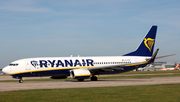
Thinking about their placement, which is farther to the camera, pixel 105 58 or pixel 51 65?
pixel 105 58

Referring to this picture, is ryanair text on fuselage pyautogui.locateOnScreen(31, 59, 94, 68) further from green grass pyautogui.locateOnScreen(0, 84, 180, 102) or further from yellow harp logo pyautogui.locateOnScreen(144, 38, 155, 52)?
green grass pyautogui.locateOnScreen(0, 84, 180, 102)

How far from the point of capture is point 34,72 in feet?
140

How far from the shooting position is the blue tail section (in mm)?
51969

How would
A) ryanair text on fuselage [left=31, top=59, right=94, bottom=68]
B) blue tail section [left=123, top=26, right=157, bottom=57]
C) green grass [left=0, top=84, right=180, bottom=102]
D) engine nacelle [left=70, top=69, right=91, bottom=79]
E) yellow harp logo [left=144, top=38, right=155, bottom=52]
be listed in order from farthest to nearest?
yellow harp logo [left=144, top=38, right=155, bottom=52], blue tail section [left=123, top=26, right=157, bottom=57], ryanair text on fuselage [left=31, top=59, right=94, bottom=68], engine nacelle [left=70, top=69, right=91, bottom=79], green grass [left=0, top=84, right=180, bottom=102]

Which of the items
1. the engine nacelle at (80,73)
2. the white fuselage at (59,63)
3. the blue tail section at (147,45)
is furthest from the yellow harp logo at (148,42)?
the engine nacelle at (80,73)

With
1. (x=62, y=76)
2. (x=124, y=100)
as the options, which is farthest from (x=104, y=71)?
(x=124, y=100)

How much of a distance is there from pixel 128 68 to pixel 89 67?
8254 mm

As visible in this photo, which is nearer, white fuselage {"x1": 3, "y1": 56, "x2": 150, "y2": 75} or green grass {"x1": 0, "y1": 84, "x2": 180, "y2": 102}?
green grass {"x1": 0, "y1": 84, "x2": 180, "y2": 102}

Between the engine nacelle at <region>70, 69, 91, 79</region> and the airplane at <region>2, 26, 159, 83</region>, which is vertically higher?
the airplane at <region>2, 26, 159, 83</region>

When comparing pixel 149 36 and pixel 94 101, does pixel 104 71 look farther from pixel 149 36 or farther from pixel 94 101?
pixel 94 101

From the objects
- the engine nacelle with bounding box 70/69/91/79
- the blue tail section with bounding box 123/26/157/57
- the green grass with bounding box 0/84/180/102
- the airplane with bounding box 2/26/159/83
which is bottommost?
the green grass with bounding box 0/84/180/102

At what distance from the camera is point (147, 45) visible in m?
52.3

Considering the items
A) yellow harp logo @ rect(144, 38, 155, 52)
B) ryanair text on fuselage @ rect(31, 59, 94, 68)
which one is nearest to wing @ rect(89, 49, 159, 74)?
ryanair text on fuselage @ rect(31, 59, 94, 68)

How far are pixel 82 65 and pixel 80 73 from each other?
3093 mm
